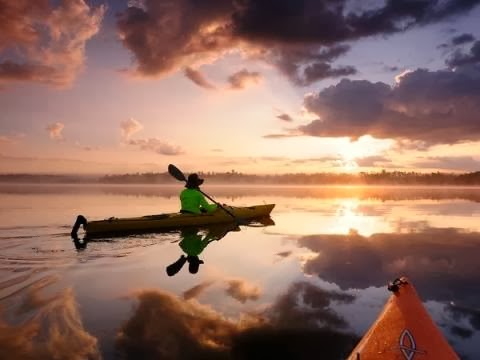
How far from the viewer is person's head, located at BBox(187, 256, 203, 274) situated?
9.59 metres

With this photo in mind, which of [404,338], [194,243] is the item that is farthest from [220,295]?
[194,243]

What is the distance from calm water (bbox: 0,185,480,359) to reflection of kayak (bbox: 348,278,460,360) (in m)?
1.00

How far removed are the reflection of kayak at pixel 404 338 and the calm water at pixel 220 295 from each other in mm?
1003

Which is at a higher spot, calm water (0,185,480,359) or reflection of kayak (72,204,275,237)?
reflection of kayak (72,204,275,237)

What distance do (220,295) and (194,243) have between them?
6.13 meters

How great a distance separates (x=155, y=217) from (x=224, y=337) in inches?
420

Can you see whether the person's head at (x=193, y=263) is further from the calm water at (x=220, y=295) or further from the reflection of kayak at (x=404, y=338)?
the reflection of kayak at (x=404, y=338)

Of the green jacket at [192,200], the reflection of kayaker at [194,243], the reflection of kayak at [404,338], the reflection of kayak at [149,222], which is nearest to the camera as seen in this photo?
the reflection of kayak at [404,338]

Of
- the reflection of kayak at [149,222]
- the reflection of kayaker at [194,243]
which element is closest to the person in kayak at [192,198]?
the reflection of kayak at [149,222]

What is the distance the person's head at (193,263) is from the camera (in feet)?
31.5

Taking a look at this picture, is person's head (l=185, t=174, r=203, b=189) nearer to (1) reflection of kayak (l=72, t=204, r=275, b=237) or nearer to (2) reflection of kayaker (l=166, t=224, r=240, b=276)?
(1) reflection of kayak (l=72, t=204, r=275, b=237)

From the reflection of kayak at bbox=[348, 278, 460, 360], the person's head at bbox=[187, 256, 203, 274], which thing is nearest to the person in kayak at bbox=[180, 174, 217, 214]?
the person's head at bbox=[187, 256, 203, 274]

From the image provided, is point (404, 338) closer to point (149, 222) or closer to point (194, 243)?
point (194, 243)

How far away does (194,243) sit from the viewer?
1352cm
